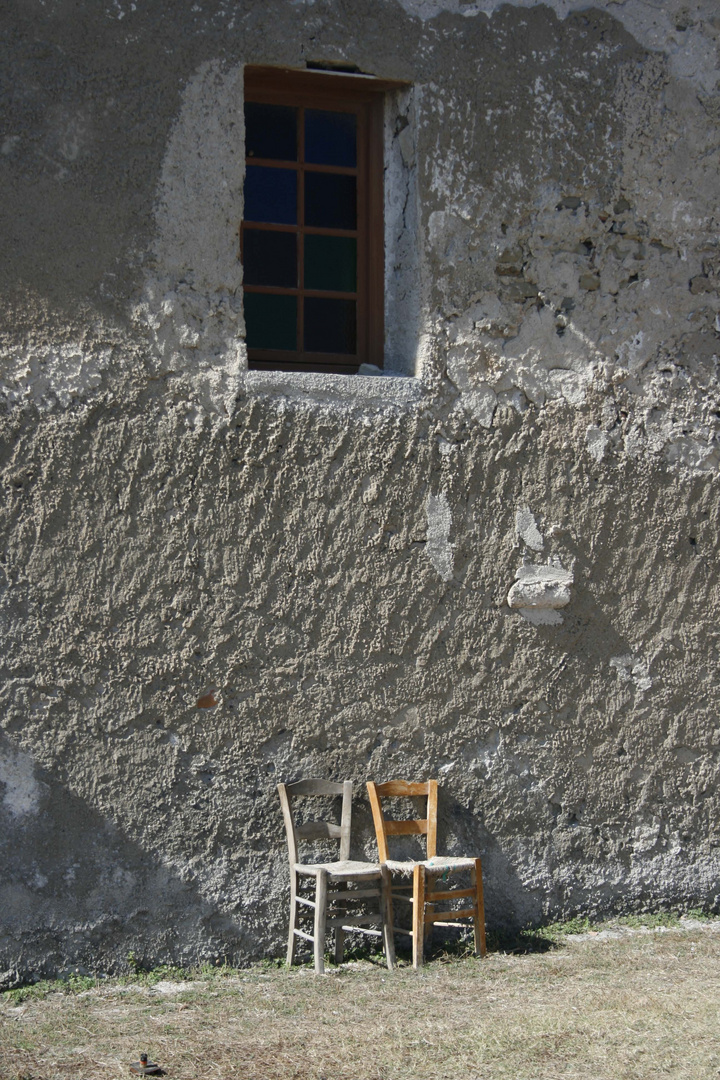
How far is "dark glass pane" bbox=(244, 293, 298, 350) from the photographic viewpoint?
4.26 metres

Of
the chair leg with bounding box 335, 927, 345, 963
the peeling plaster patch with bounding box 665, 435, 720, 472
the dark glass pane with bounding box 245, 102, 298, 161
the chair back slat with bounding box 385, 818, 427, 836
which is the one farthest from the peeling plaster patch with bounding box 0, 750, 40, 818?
the peeling plaster patch with bounding box 665, 435, 720, 472

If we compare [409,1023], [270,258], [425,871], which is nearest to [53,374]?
[270,258]

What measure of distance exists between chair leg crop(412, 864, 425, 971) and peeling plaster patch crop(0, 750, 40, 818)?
4.42ft

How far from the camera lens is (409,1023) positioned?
3.21 m

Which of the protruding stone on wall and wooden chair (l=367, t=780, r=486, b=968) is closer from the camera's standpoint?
wooden chair (l=367, t=780, r=486, b=968)

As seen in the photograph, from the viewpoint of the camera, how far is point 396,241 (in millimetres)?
4281

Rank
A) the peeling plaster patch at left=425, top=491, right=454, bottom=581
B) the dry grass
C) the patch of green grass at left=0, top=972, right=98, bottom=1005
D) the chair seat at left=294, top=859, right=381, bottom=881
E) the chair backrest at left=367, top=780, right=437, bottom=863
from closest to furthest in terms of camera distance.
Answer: the dry grass, the patch of green grass at left=0, top=972, right=98, bottom=1005, the chair seat at left=294, top=859, right=381, bottom=881, the chair backrest at left=367, top=780, right=437, bottom=863, the peeling plaster patch at left=425, top=491, right=454, bottom=581

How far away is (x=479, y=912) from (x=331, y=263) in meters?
2.59

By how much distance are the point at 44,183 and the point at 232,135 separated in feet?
2.34

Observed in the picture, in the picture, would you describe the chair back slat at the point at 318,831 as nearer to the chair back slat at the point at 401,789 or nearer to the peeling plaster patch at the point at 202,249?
the chair back slat at the point at 401,789

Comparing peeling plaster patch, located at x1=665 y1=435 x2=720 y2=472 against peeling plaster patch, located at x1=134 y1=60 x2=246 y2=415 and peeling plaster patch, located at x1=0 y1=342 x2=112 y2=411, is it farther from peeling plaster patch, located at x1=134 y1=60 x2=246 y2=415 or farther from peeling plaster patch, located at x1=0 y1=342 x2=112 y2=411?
peeling plaster patch, located at x1=0 y1=342 x2=112 y2=411

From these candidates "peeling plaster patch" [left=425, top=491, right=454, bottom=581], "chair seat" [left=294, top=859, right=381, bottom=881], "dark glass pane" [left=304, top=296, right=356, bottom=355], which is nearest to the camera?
"chair seat" [left=294, top=859, right=381, bottom=881]

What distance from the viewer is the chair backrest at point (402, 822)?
3918mm

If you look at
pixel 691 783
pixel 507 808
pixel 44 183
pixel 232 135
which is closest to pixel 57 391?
pixel 44 183
